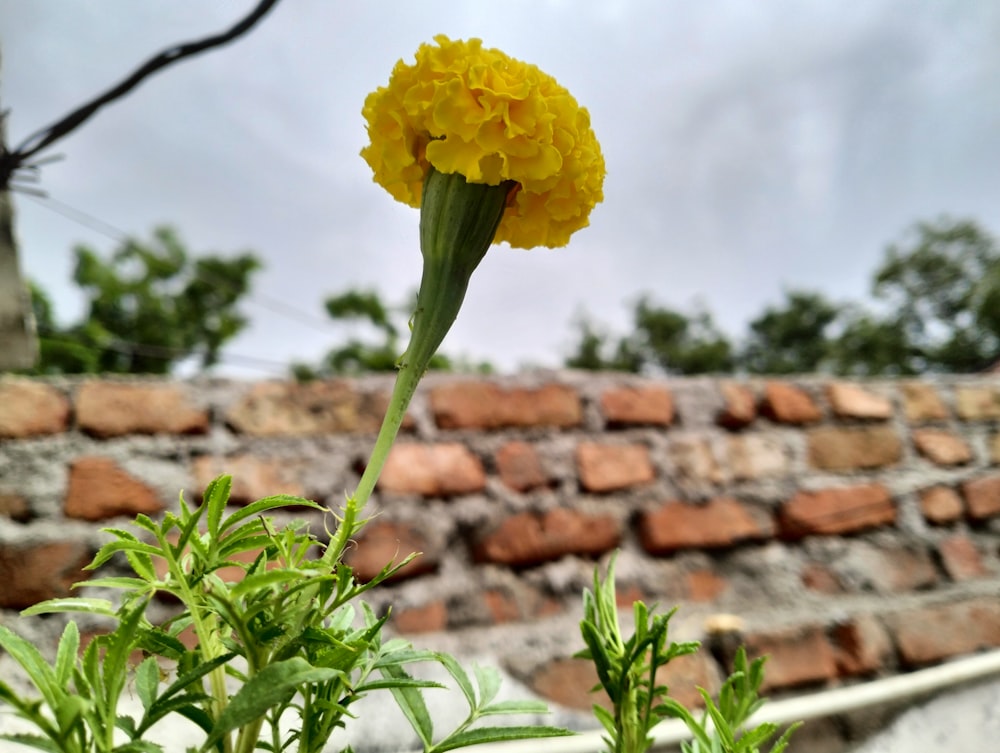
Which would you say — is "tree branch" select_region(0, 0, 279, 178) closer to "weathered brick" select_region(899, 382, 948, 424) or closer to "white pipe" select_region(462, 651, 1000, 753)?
"white pipe" select_region(462, 651, 1000, 753)

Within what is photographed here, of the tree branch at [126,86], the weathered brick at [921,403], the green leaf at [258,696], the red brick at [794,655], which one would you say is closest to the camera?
the green leaf at [258,696]

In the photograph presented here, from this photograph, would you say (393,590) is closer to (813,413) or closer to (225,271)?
(813,413)

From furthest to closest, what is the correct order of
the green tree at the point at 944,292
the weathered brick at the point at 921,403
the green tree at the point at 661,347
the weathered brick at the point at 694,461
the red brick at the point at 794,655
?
the green tree at the point at 661,347 < the green tree at the point at 944,292 < the weathered brick at the point at 921,403 < the weathered brick at the point at 694,461 < the red brick at the point at 794,655

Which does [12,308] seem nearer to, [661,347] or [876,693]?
[876,693]

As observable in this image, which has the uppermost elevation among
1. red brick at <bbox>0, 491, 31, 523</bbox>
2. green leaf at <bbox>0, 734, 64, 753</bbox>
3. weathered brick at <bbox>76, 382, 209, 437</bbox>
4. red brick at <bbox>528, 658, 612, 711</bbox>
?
weathered brick at <bbox>76, 382, 209, 437</bbox>

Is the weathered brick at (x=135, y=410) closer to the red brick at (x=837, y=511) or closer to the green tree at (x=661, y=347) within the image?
the red brick at (x=837, y=511)

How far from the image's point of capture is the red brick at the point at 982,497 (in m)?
0.86

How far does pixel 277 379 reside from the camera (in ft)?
2.27

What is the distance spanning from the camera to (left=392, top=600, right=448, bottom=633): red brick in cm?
62

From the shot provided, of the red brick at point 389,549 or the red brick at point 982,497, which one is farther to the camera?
the red brick at point 982,497

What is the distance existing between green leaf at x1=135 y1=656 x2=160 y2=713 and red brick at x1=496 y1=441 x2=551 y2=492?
533mm

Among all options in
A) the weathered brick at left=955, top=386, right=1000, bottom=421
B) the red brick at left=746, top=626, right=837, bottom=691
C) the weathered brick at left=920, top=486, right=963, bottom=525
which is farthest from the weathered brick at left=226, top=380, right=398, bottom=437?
the weathered brick at left=955, top=386, right=1000, bottom=421

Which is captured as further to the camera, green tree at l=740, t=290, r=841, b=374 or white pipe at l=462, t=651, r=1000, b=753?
green tree at l=740, t=290, r=841, b=374

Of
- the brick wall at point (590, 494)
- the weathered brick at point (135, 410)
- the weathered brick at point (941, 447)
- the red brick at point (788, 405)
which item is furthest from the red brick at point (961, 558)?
the weathered brick at point (135, 410)
